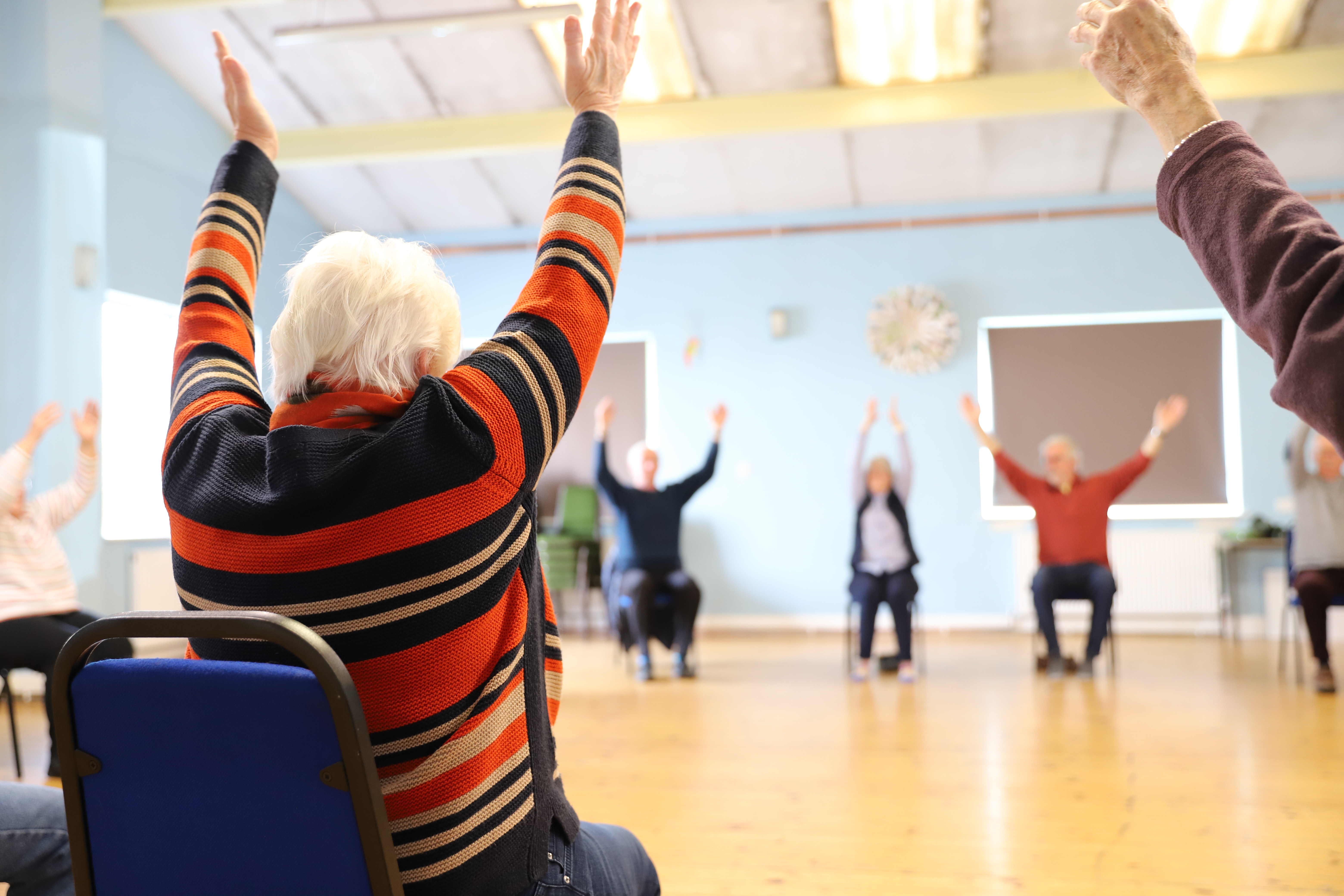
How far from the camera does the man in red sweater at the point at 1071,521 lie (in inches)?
202

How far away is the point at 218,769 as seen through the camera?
798 millimetres

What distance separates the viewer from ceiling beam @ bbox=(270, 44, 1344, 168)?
534cm

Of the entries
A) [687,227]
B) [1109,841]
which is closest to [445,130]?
[687,227]

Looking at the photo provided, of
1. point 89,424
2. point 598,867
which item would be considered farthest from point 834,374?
point 598,867

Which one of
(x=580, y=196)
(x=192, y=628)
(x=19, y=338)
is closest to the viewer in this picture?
(x=192, y=628)

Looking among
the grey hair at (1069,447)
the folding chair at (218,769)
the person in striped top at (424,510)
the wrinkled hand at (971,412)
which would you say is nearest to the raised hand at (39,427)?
the person in striped top at (424,510)

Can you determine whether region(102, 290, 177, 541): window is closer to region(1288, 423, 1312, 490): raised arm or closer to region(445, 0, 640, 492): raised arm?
region(445, 0, 640, 492): raised arm

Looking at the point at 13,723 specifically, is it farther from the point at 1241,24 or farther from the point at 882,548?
the point at 1241,24

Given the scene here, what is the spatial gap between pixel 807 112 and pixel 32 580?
459cm

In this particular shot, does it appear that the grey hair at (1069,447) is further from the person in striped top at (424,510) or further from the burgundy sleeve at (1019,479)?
the person in striped top at (424,510)

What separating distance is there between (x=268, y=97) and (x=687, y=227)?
296cm

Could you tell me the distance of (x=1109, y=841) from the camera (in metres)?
2.47

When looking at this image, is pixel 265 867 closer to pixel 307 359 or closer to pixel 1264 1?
pixel 307 359

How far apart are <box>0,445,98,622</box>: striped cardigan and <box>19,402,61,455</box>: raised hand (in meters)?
0.02
